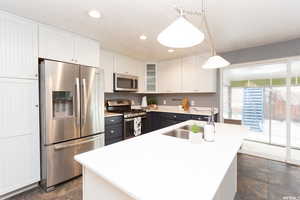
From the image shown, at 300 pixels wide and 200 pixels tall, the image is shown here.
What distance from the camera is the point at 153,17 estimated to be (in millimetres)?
1854

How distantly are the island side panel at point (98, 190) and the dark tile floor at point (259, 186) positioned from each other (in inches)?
41.1

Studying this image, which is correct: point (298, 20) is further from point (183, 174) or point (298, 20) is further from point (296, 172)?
point (183, 174)

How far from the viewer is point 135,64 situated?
384 centimetres

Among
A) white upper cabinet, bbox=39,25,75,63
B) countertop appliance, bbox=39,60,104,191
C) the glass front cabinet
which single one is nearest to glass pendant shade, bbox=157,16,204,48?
countertop appliance, bbox=39,60,104,191

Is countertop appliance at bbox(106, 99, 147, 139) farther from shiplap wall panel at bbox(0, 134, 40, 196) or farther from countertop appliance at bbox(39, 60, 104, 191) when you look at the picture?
shiplap wall panel at bbox(0, 134, 40, 196)

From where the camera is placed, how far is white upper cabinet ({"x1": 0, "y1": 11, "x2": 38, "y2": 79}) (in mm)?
1700

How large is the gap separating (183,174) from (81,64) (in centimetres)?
234

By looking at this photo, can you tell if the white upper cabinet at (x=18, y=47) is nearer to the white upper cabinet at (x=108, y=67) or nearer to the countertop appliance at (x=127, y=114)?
the white upper cabinet at (x=108, y=67)

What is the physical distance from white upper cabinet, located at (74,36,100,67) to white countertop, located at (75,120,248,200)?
5.90ft

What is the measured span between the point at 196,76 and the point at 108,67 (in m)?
2.12

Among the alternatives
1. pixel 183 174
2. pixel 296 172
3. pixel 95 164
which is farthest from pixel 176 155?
pixel 296 172

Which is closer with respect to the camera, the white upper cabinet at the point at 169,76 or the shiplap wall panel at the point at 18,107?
the shiplap wall panel at the point at 18,107

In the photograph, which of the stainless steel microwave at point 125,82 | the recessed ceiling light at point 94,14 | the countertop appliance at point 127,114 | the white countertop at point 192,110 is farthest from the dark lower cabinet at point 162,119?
the recessed ceiling light at point 94,14

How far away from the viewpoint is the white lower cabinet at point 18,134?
1.70m
